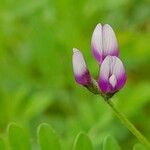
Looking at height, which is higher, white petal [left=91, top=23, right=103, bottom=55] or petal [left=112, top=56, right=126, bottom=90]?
white petal [left=91, top=23, right=103, bottom=55]

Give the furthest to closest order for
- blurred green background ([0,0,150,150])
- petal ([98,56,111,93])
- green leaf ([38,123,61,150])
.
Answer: blurred green background ([0,0,150,150]), green leaf ([38,123,61,150]), petal ([98,56,111,93])

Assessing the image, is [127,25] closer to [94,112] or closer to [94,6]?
[94,6]

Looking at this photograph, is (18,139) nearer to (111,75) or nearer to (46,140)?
(46,140)

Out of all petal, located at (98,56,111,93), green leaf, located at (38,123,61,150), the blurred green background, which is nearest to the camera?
petal, located at (98,56,111,93)

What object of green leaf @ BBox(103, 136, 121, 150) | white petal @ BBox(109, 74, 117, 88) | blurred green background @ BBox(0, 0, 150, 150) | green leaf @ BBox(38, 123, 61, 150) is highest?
blurred green background @ BBox(0, 0, 150, 150)

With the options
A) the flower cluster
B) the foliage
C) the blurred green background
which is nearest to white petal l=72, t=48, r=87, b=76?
the flower cluster

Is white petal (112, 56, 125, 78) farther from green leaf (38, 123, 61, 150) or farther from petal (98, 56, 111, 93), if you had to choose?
green leaf (38, 123, 61, 150)

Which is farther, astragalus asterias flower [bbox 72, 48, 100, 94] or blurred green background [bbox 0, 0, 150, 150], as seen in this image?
blurred green background [bbox 0, 0, 150, 150]
